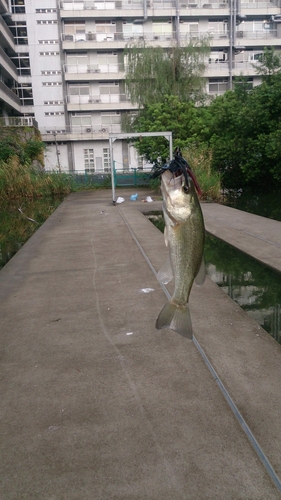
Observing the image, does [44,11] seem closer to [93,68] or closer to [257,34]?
[93,68]

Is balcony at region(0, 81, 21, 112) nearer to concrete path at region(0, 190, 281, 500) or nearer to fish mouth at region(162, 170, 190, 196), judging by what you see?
concrete path at region(0, 190, 281, 500)

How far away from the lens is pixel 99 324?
5.07m

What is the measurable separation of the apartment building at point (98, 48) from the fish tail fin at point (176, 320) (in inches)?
1640

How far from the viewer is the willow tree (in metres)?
30.6

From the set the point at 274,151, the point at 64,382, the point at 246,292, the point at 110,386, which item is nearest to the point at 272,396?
the point at 110,386

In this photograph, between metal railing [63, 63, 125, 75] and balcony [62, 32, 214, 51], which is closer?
balcony [62, 32, 214, 51]

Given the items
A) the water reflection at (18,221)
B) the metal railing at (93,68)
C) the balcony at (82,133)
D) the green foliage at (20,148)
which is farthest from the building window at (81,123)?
the water reflection at (18,221)

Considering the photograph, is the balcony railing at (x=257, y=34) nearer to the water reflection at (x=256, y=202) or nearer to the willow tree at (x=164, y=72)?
the willow tree at (x=164, y=72)

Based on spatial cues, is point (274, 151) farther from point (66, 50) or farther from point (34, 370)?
point (66, 50)

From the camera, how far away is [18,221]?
50.1ft

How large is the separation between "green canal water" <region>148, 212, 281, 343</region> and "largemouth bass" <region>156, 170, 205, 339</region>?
8.24 feet

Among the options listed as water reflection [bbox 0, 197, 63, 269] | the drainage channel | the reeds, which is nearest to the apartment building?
the reeds

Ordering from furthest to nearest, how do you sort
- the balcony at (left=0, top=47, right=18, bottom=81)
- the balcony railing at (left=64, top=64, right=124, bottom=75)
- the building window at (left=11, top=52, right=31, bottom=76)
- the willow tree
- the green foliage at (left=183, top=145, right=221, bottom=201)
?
the building window at (left=11, top=52, right=31, bottom=76) → the balcony railing at (left=64, top=64, right=124, bottom=75) → the balcony at (left=0, top=47, right=18, bottom=81) → the willow tree → the green foliage at (left=183, top=145, right=221, bottom=201)

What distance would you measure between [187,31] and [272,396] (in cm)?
4618
